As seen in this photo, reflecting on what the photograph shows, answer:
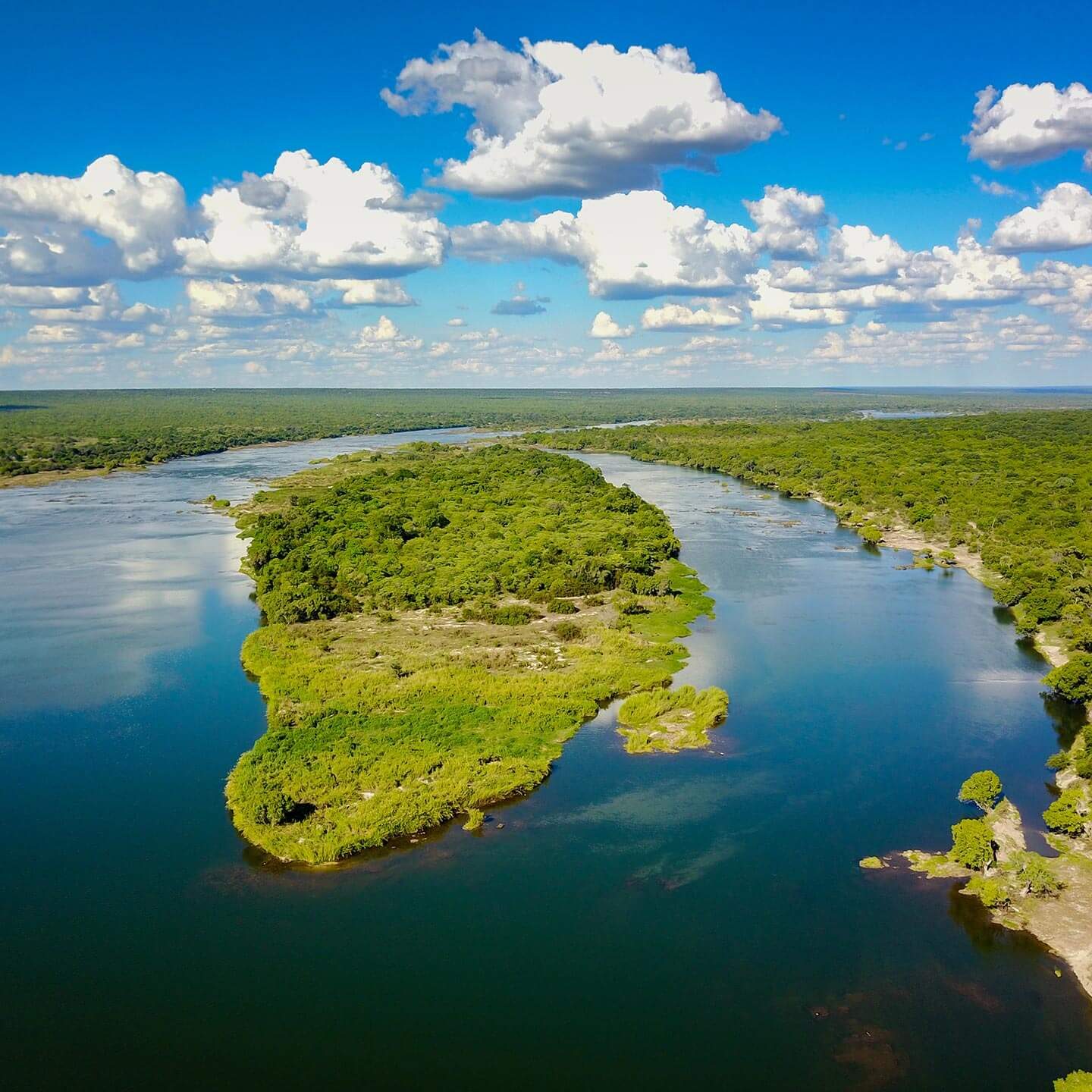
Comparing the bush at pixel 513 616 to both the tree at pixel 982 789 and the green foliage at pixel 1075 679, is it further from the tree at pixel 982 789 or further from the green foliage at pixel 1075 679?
the green foliage at pixel 1075 679

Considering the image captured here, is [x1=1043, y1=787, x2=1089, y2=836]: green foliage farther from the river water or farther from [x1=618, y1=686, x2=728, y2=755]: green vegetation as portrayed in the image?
[x1=618, y1=686, x2=728, y2=755]: green vegetation

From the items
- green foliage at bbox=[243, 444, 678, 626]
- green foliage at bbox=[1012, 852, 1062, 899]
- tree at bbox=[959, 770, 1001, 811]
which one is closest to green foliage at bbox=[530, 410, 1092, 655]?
tree at bbox=[959, 770, 1001, 811]

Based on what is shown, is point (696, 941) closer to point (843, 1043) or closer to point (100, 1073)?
point (843, 1043)

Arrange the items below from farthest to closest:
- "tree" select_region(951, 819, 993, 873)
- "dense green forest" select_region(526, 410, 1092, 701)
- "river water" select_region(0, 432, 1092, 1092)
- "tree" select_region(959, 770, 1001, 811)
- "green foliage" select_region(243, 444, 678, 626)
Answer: "dense green forest" select_region(526, 410, 1092, 701) < "green foliage" select_region(243, 444, 678, 626) < "tree" select_region(959, 770, 1001, 811) < "tree" select_region(951, 819, 993, 873) < "river water" select_region(0, 432, 1092, 1092)

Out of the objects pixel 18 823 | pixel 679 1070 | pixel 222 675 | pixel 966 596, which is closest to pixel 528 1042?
pixel 679 1070

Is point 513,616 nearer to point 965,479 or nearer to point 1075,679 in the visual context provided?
point 1075,679

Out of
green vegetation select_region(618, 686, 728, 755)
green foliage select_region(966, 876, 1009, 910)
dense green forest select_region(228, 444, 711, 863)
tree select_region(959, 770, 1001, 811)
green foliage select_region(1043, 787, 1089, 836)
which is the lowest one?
green foliage select_region(966, 876, 1009, 910)

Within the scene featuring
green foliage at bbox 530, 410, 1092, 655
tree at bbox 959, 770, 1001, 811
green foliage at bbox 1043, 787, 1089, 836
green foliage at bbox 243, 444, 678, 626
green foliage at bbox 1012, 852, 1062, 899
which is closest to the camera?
green foliage at bbox 1012, 852, 1062, 899
